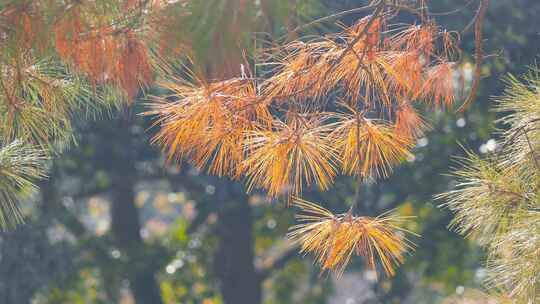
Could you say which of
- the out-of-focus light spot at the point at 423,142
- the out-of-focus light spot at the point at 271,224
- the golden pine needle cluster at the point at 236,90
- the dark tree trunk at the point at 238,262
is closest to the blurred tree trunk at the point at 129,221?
the dark tree trunk at the point at 238,262

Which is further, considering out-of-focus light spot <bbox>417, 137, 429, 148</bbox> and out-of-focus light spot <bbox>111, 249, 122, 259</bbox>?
out-of-focus light spot <bbox>111, 249, 122, 259</bbox>

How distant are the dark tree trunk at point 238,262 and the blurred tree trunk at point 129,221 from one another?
467mm

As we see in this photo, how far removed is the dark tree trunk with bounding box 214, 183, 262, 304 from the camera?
251 inches

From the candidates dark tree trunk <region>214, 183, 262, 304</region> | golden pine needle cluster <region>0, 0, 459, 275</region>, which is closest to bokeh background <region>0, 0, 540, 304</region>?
dark tree trunk <region>214, 183, 262, 304</region>

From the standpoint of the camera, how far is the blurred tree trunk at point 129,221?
5961mm

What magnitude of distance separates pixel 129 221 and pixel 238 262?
0.80 meters

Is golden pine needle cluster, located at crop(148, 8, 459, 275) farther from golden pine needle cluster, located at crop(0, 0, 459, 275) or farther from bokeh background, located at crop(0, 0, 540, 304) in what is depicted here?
bokeh background, located at crop(0, 0, 540, 304)

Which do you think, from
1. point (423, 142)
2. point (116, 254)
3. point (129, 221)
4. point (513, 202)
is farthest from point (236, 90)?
point (129, 221)

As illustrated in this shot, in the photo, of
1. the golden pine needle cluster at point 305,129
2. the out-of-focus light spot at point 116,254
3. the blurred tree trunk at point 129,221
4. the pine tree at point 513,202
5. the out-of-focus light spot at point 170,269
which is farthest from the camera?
the out-of-focus light spot at point 170,269

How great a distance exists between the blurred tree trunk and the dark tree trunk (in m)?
0.47

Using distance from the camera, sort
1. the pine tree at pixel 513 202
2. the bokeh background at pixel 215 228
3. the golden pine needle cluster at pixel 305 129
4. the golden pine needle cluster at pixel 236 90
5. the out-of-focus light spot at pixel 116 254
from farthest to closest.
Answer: the out-of-focus light spot at pixel 116 254 < the bokeh background at pixel 215 228 < the pine tree at pixel 513 202 < the golden pine needle cluster at pixel 305 129 < the golden pine needle cluster at pixel 236 90

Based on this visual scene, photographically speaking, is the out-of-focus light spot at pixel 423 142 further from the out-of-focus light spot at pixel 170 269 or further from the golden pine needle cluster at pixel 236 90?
the golden pine needle cluster at pixel 236 90

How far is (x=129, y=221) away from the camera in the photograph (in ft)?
21.8

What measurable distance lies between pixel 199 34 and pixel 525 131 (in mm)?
1039
